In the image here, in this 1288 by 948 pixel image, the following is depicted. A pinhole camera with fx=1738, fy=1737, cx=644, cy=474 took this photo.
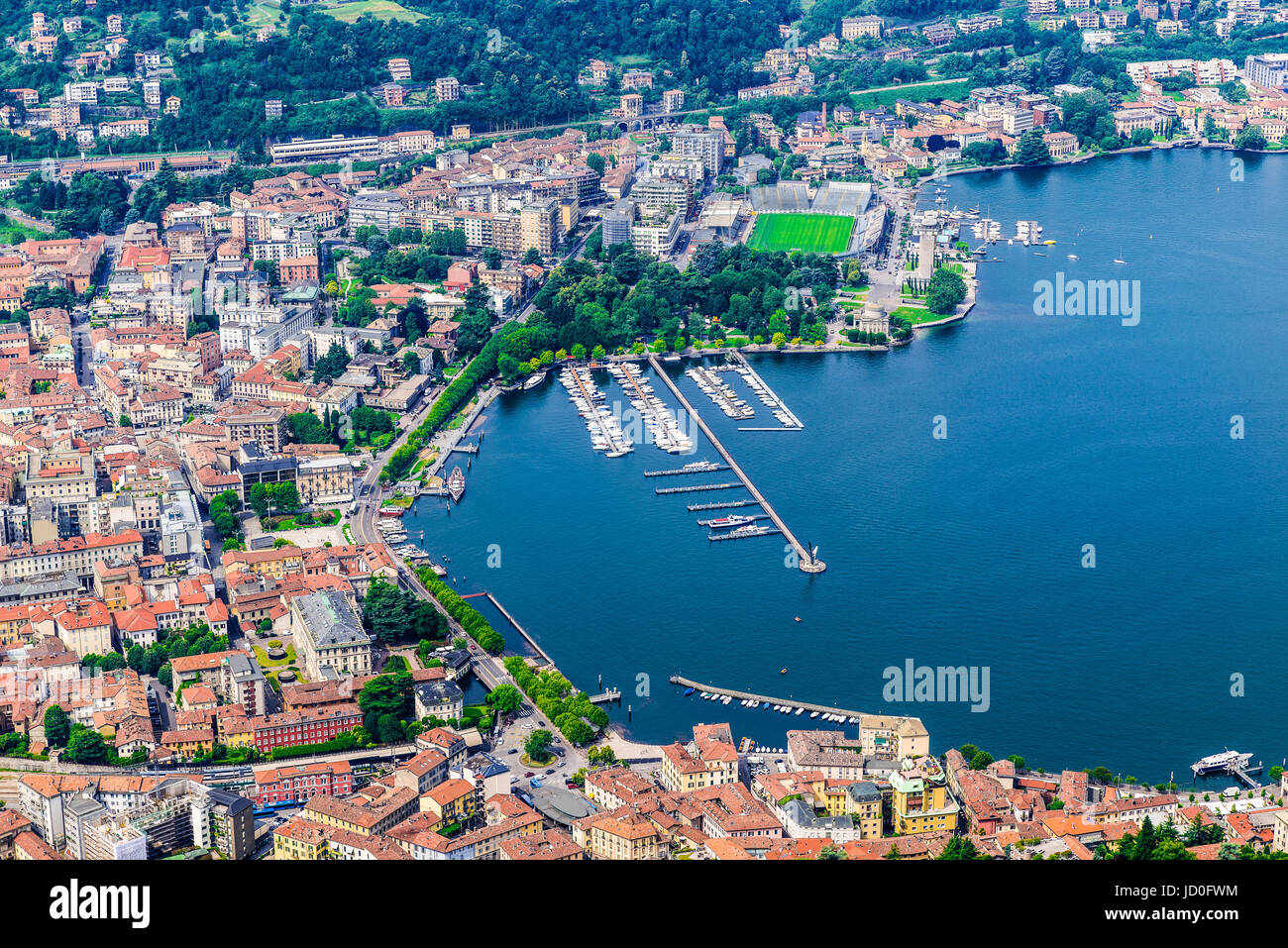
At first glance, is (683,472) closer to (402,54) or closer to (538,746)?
(538,746)

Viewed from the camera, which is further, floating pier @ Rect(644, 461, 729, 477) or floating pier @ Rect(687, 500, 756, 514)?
floating pier @ Rect(644, 461, 729, 477)

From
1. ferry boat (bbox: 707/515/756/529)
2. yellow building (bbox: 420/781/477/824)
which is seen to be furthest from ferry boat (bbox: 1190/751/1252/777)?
→ ferry boat (bbox: 707/515/756/529)

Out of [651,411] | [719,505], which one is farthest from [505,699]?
[651,411]

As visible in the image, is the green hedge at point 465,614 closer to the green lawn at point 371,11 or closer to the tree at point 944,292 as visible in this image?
the tree at point 944,292

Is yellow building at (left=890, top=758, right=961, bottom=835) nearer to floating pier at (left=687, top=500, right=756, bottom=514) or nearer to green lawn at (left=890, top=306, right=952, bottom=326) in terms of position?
floating pier at (left=687, top=500, right=756, bottom=514)

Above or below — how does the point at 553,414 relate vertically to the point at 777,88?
below
